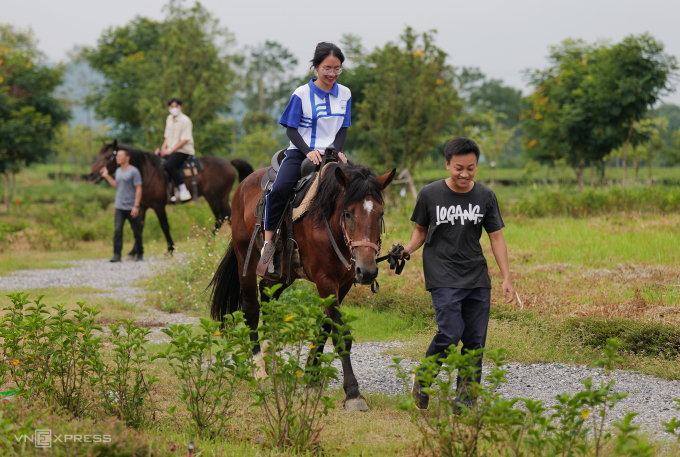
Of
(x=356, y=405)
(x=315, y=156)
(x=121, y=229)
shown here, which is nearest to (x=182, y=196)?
(x=121, y=229)

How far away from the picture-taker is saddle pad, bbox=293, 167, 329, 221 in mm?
4883

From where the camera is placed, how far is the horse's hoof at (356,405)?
4.43 meters

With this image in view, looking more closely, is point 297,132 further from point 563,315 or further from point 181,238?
point 181,238

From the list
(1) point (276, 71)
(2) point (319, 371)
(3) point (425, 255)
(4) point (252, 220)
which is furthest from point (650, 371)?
(1) point (276, 71)

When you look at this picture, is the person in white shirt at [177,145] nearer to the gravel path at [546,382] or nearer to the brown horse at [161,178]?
the brown horse at [161,178]

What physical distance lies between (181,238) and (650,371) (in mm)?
12951

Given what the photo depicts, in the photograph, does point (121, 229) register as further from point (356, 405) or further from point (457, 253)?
point (457, 253)

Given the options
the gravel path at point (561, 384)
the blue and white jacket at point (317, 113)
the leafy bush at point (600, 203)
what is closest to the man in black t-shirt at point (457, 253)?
the gravel path at point (561, 384)

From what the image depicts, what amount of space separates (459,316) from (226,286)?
115 inches

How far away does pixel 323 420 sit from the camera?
412 cm

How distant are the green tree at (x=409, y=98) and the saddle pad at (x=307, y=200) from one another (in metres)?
15.1

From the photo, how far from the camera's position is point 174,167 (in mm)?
14031

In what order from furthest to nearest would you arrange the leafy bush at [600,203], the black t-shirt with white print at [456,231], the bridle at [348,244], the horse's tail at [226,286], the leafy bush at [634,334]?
1. the leafy bush at [600,203]
2. the horse's tail at [226,286]
3. the leafy bush at [634,334]
4. the bridle at [348,244]
5. the black t-shirt with white print at [456,231]

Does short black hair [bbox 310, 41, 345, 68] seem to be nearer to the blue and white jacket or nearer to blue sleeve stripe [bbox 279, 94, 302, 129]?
the blue and white jacket
